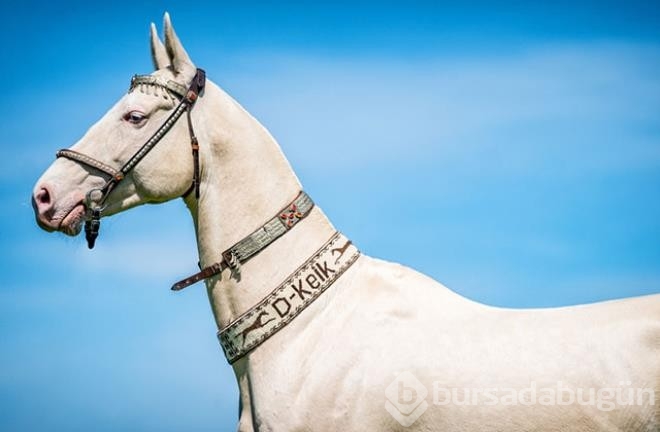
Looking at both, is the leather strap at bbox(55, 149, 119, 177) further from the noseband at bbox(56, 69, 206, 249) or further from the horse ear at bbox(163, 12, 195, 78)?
the horse ear at bbox(163, 12, 195, 78)

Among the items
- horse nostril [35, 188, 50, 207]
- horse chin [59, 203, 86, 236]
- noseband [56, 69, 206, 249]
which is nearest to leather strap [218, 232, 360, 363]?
noseband [56, 69, 206, 249]

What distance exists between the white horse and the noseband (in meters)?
0.01

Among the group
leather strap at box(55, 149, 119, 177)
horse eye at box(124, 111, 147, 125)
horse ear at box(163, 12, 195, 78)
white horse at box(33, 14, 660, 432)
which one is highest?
horse ear at box(163, 12, 195, 78)

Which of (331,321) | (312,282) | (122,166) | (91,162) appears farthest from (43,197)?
(331,321)

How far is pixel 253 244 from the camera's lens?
5965mm

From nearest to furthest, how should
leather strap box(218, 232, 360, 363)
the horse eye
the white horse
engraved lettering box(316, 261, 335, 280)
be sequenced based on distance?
the white horse, leather strap box(218, 232, 360, 363), engraved lettering box(316, 261, 335, 280), the horse eye

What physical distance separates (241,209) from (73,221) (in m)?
1.24

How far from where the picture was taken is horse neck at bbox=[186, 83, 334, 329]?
19.5ft

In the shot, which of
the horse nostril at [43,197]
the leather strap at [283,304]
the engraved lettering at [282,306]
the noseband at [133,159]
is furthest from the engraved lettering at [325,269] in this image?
the horse nostril at [43,197]

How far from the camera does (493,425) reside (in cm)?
514

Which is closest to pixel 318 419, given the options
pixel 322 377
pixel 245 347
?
pixel 322 377

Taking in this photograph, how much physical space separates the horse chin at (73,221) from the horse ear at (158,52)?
1300 millimetres

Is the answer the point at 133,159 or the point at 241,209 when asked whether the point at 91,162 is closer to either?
the point at 133,159

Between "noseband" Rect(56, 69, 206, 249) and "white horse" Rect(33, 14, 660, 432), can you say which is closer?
"white horse" Rect(33, 14, 660, 432)
